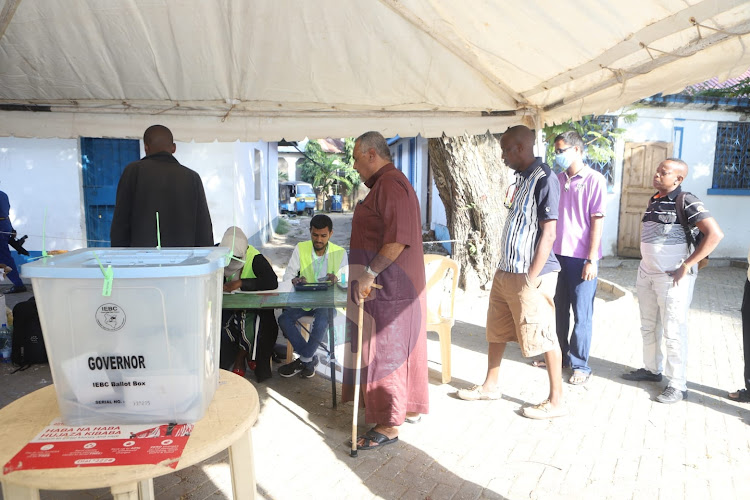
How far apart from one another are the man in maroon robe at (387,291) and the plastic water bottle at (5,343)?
3.69 meters

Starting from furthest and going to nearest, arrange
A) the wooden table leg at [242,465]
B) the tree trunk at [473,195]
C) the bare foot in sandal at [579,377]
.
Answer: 1. the tree trunk at [473,195]
2. the bare foot in sandal at [579,377]
3. the wooden table leg at [242,465]

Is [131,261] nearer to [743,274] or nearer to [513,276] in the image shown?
[513,276]

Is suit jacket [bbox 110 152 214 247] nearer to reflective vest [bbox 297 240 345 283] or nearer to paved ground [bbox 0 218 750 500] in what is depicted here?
reflective vest [bbox 297 240 345 283]

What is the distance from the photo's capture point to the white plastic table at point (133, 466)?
129 centimetres

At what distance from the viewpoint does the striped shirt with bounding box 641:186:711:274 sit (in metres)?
3.59

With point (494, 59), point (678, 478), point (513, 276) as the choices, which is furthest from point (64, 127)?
point (678, 478)

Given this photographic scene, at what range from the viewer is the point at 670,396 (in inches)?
146

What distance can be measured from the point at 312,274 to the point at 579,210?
2264 mm

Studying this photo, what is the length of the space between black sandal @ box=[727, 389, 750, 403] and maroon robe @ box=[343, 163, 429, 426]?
7.97 feet

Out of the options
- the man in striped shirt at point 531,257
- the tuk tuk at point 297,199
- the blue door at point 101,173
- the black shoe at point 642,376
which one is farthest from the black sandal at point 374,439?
the tuk tuk at point 297,199

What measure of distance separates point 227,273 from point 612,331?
4.18 m

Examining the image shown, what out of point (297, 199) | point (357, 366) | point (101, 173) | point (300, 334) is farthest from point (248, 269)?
point (297, 199)

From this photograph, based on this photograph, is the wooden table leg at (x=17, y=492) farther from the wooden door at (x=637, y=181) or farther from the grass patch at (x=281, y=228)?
the grass patch at (x=281, y=228)

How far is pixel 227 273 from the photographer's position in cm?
386
